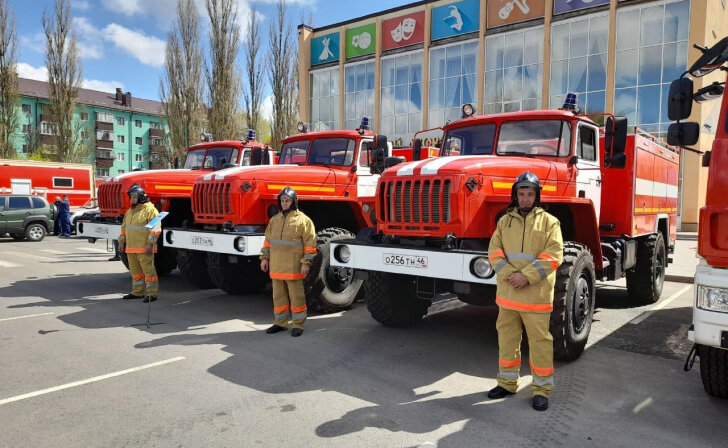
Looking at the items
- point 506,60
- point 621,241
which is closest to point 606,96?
point 506,60

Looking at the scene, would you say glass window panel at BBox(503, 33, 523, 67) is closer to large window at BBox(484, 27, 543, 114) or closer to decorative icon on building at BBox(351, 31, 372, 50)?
large window at BBox(484, 27, 543, 114)

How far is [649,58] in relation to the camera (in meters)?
19.8

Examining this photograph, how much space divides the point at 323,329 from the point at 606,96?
18.8 metres

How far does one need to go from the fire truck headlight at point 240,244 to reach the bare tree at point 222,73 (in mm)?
20670

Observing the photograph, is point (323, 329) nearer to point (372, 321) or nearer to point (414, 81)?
point (372, 321)

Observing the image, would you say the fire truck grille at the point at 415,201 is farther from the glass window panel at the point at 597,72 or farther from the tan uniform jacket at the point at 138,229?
the glass window panel at the point at 597,72

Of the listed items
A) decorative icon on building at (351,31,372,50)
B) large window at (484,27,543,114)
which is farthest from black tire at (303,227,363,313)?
decorative icon on building at (351,31,372,50)

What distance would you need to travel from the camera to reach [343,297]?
7000 mm

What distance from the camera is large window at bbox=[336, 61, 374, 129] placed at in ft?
91.4

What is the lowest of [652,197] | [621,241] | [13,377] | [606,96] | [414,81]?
[13,377]

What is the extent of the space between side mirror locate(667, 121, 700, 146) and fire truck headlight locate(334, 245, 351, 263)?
3055 millimetres

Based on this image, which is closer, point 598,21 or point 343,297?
point 343,297

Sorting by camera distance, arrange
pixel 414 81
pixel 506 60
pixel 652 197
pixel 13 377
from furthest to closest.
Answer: pixel 414 81, pixel 506 60, pixel 652 197, pixel 13 377

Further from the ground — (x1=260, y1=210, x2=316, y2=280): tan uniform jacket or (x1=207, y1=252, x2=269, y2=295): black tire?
(x1=260, y1=210, x2=316, y2=280): tan uniform jacket
